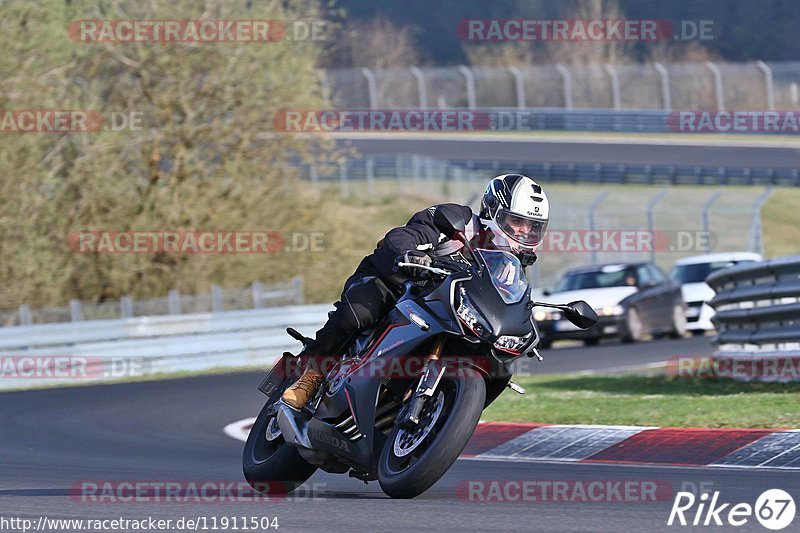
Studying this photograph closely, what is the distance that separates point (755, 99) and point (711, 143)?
1.98m

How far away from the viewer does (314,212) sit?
1141 inches

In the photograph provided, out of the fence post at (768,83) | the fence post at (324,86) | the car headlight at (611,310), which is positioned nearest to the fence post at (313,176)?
the fence post at (324,86)

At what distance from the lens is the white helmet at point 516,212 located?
7195 mm

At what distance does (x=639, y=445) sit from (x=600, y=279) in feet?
52.6

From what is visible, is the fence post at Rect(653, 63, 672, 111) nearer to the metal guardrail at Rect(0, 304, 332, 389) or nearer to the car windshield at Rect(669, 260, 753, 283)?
the car windshield at Rect(669, 260, 753, 283)

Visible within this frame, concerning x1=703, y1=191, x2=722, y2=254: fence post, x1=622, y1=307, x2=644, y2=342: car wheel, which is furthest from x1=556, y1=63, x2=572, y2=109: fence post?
x1=622, y1=307, x2=644, y2=342: car wheel

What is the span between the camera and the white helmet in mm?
7195

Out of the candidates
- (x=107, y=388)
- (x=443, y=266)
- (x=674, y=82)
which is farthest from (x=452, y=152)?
(x=443, y=266)

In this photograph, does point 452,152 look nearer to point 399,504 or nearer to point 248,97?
point 248,97

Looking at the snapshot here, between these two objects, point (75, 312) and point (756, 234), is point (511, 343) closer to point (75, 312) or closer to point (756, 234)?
point (75, 312)

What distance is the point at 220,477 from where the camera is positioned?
884 cm

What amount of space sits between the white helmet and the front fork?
710mm

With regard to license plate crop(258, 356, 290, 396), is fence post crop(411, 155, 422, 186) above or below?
below

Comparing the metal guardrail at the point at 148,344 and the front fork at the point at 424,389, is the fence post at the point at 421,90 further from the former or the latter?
the front fork at the point at 424,389
